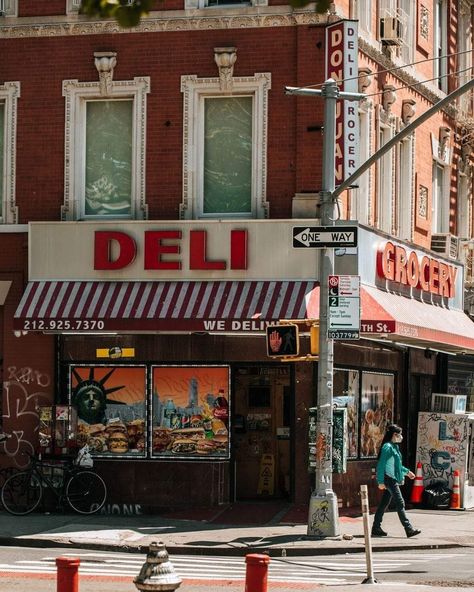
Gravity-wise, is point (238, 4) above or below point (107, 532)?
above

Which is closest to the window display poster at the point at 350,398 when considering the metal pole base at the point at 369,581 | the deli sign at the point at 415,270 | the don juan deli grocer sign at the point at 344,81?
the deli sign at the point at 415,270

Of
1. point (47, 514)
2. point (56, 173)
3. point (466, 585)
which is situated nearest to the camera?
point (466, 585)

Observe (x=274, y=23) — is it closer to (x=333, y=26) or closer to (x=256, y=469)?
(x=333, y=26)

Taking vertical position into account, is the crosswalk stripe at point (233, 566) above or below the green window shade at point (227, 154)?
below

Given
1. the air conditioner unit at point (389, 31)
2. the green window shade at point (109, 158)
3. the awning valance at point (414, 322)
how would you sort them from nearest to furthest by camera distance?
the awning valance at point (414, 322)
the green window shade at point (109, 158)
the air conditioner unit at point (389, 31)

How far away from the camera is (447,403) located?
26.2 meters

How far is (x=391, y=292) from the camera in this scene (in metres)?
24.5

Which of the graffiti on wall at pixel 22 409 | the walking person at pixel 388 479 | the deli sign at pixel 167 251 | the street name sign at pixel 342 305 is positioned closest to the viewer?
the street name sign at pixel 342 305

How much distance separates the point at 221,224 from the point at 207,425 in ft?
11.5

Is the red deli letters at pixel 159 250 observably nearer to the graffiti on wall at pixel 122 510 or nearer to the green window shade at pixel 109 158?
the green window shade at pixel 109 158

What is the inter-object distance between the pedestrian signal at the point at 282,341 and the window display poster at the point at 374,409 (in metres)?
6.12

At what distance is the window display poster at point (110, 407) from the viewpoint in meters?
23.2

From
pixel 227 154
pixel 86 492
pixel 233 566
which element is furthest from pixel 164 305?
pixel 233 566

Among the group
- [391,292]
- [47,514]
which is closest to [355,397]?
[391,292]
